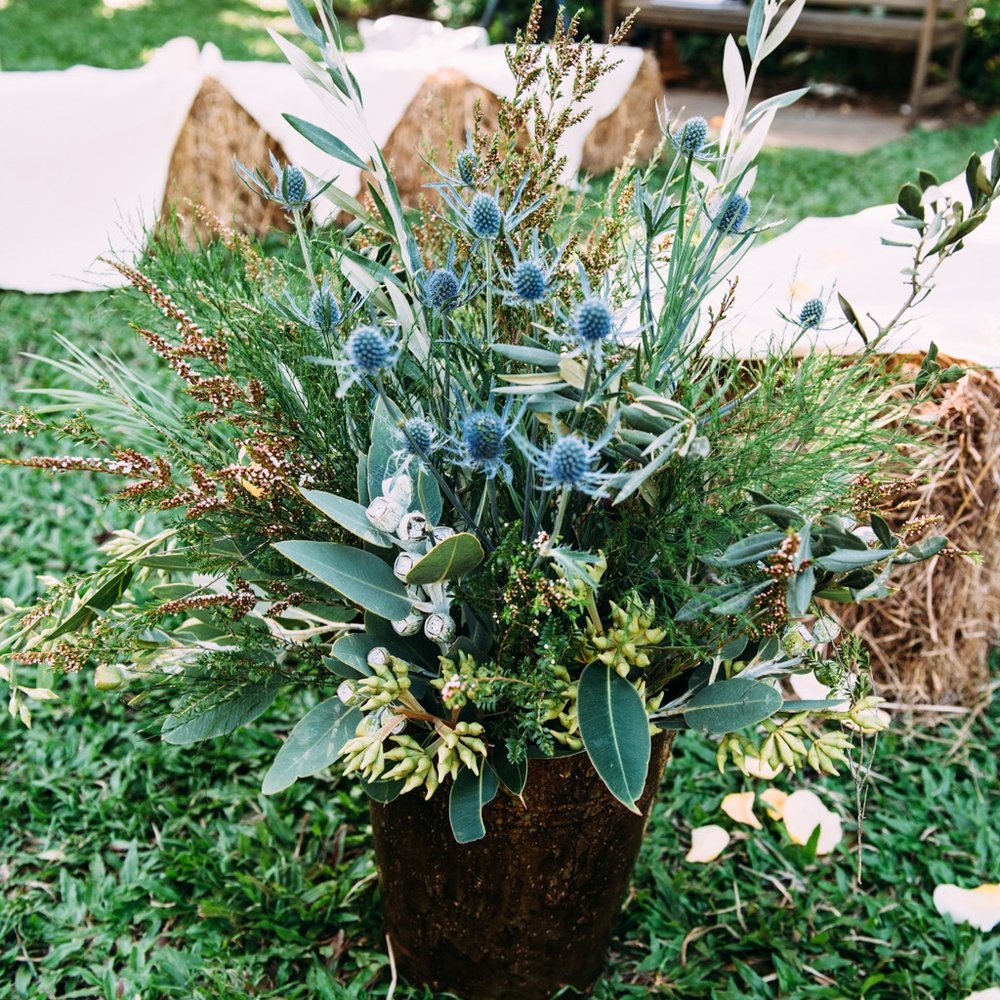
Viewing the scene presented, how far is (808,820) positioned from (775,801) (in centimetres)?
8

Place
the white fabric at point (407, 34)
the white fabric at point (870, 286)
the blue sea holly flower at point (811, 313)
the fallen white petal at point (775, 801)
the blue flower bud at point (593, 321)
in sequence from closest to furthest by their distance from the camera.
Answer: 1. the blue flower bud at point (593, 321)
2. the blue sea holly flower at point (811, 313)
3. the white fabric at point (870, 286)
4. the fallen white petal at point (775, 801)
5. the white fabric at point (407, 34)

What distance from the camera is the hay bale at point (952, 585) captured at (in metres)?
1.87

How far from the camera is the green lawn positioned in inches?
60.4

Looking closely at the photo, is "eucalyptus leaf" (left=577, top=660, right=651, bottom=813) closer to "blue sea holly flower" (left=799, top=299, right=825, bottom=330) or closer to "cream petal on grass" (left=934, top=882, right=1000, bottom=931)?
"blue sea holly flower" (left=799, top=299, right=825, bottom=330)

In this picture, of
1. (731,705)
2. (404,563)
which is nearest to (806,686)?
(731,705)

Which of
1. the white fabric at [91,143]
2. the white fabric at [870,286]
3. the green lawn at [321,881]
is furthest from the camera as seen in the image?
the white fabric at [91,143]

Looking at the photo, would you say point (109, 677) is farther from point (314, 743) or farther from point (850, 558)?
point (850, 558)

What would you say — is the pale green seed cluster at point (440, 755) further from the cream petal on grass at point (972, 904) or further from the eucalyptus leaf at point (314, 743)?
the cream petal on grass at point (972, 904)

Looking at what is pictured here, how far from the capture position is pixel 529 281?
2.85ft

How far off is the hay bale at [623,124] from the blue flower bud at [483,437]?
4541 mm

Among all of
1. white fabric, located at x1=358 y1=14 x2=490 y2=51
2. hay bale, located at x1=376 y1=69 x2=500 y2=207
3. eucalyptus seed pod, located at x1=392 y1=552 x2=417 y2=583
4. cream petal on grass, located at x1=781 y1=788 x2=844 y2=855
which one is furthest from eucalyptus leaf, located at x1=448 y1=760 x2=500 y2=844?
white fabric, located at x1=358 y1=14 x2=490 y2=51

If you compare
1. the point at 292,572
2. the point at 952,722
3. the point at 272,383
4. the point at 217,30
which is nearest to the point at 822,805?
the point at 952,722

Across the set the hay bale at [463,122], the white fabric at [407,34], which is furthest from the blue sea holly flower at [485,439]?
the white fabric at [407,34]

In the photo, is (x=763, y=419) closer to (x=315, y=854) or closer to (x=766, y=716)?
(x=766, y=716)
